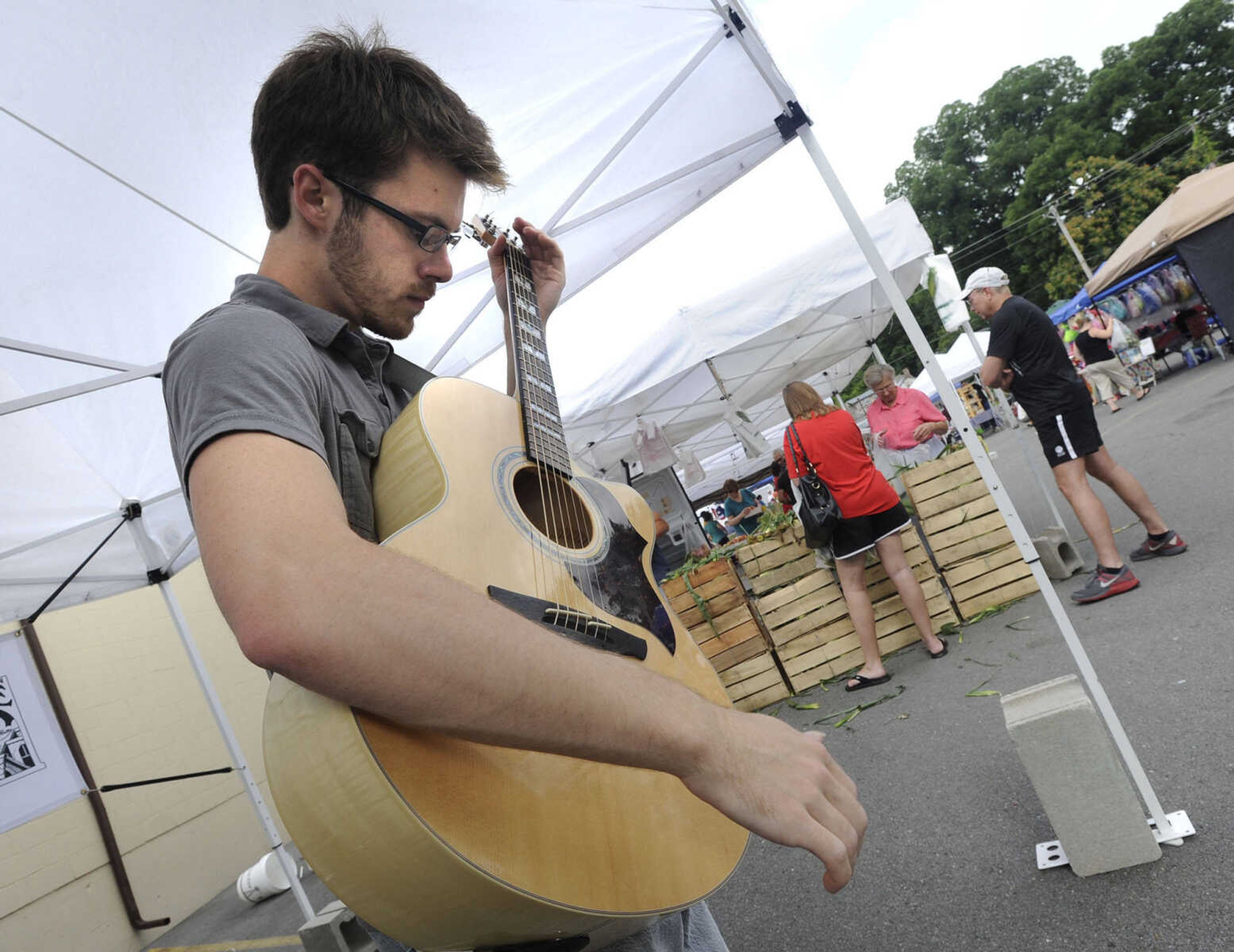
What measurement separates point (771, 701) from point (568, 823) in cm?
511

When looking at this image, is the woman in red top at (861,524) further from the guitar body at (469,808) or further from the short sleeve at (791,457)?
the guitar body at (469,808)

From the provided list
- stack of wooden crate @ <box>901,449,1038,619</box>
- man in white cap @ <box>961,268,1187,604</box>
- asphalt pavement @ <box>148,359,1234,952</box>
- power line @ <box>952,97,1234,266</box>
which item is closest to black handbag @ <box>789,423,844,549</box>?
stack of wooden crate @ <box>901,449,1038,619</box>

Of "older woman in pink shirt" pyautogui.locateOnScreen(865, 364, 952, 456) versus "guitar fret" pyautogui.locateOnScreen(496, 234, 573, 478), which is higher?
"guitar fret" pyautogui.locateOnScreen(496, 234, 573, 478)

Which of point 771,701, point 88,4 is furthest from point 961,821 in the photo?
point 88,4

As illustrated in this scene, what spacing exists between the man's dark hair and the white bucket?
6.68m

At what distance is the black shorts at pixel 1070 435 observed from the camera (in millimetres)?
4547

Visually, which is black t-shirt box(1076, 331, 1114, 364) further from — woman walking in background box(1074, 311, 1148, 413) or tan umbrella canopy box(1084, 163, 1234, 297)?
tan umbrella canopy box(1084, 163, 1234, 297)

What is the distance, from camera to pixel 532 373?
1608 mm

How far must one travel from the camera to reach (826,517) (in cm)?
499

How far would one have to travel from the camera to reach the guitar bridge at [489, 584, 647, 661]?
0.97m

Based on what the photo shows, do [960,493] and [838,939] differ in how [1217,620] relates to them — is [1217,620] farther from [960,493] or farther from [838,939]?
[838,939]

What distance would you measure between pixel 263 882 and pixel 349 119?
22.8ft

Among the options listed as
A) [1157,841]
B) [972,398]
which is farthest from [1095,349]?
[1157,841]

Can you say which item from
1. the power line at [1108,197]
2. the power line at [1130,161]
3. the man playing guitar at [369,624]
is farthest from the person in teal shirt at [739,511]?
the power line at [1130,161]
